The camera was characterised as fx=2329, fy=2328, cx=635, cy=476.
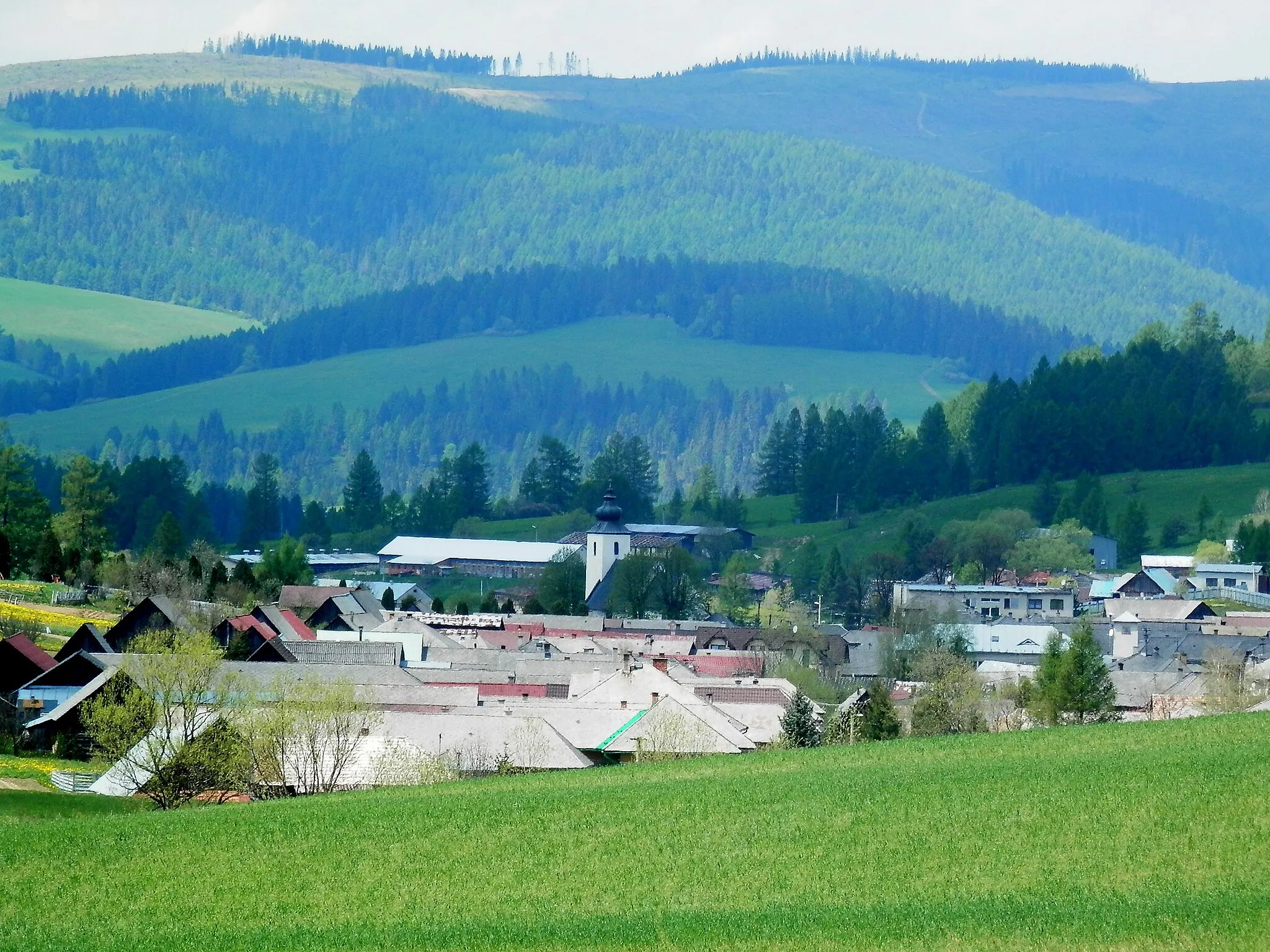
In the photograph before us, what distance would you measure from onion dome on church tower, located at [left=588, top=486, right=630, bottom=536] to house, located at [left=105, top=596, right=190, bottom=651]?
173 ft

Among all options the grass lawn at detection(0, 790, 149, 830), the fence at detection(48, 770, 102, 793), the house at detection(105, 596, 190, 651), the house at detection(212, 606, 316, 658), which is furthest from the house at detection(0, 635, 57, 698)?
the grass lawn at detection(0, 790, 149, 830)

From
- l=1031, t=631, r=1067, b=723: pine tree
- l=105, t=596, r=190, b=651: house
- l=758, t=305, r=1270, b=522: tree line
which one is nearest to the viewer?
l=1031, t=631, r=1067, b=723: pine tree

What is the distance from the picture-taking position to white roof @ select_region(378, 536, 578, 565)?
15312 cm

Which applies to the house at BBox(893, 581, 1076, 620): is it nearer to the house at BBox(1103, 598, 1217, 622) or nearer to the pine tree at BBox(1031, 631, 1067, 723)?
the house at BBox(1103, 598, 1217, 622)

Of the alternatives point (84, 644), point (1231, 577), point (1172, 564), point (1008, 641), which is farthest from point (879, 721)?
point (1172, 564)

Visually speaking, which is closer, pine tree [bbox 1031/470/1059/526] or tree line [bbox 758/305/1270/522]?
pine tree [bbox 1031/470/1059/526]

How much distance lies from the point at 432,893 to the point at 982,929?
743 centimetres

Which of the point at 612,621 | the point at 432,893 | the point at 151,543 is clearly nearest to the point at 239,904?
the point at 432,893

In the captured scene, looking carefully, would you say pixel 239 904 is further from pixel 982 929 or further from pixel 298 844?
pixel 982 929

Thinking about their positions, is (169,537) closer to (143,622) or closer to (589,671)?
(143,622)

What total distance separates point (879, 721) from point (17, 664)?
74.9 ft

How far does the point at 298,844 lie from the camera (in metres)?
33.3

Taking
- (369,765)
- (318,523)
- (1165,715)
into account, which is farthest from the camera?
(318,523)

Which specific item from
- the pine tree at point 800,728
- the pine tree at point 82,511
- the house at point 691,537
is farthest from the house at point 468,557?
the pine tree at point 800,728
